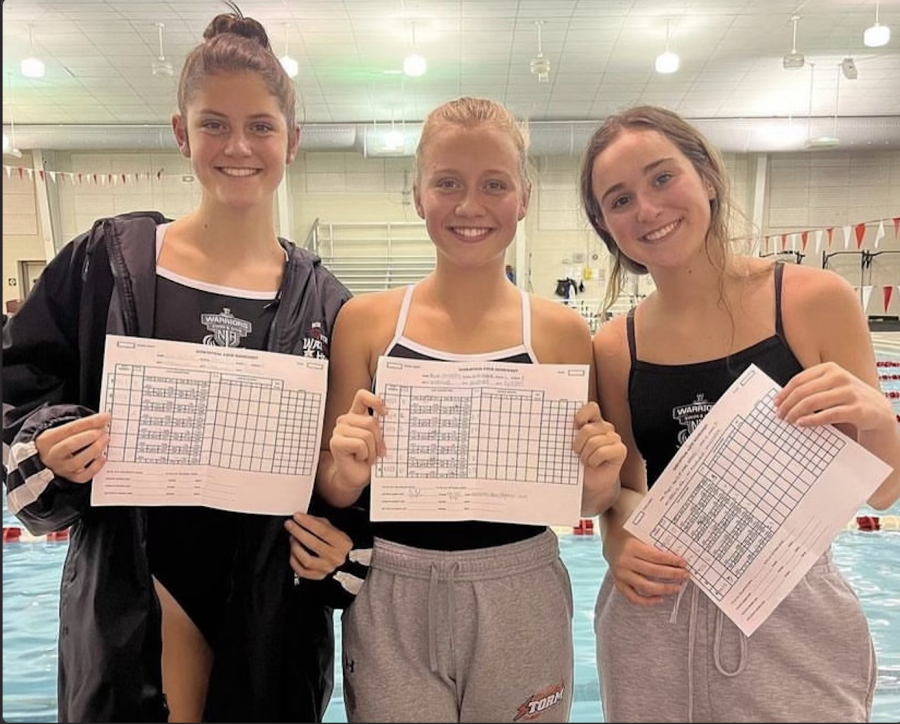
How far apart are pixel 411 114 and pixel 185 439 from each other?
11.3 metres

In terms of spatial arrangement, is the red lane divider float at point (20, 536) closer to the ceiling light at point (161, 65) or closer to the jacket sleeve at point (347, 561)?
the jacket sleeve at point (347, 561)

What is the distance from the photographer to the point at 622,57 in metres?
8.84

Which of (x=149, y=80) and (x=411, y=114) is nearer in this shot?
(x=149, y=80)

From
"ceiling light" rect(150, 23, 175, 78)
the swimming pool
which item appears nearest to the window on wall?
"ceiling light" rect(150, 23, 175, 78)

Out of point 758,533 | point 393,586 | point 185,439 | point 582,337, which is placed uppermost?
point 582,337

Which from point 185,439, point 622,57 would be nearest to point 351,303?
point 185,439

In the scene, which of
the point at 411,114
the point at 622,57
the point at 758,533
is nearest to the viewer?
the point at 758,533

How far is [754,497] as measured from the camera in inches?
46.3

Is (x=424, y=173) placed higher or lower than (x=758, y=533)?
higher

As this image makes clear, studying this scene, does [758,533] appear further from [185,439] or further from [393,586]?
[185,439]

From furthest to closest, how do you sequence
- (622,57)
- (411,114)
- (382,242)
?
(382,242), (411,114), (622,57)

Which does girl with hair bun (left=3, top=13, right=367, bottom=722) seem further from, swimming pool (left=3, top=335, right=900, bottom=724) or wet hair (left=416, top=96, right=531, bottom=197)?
swimming pool (left=3, top=335, right=900, bottom=724)

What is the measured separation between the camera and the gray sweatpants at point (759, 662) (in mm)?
Result: 1186

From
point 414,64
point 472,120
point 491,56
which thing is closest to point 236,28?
point 472,120
